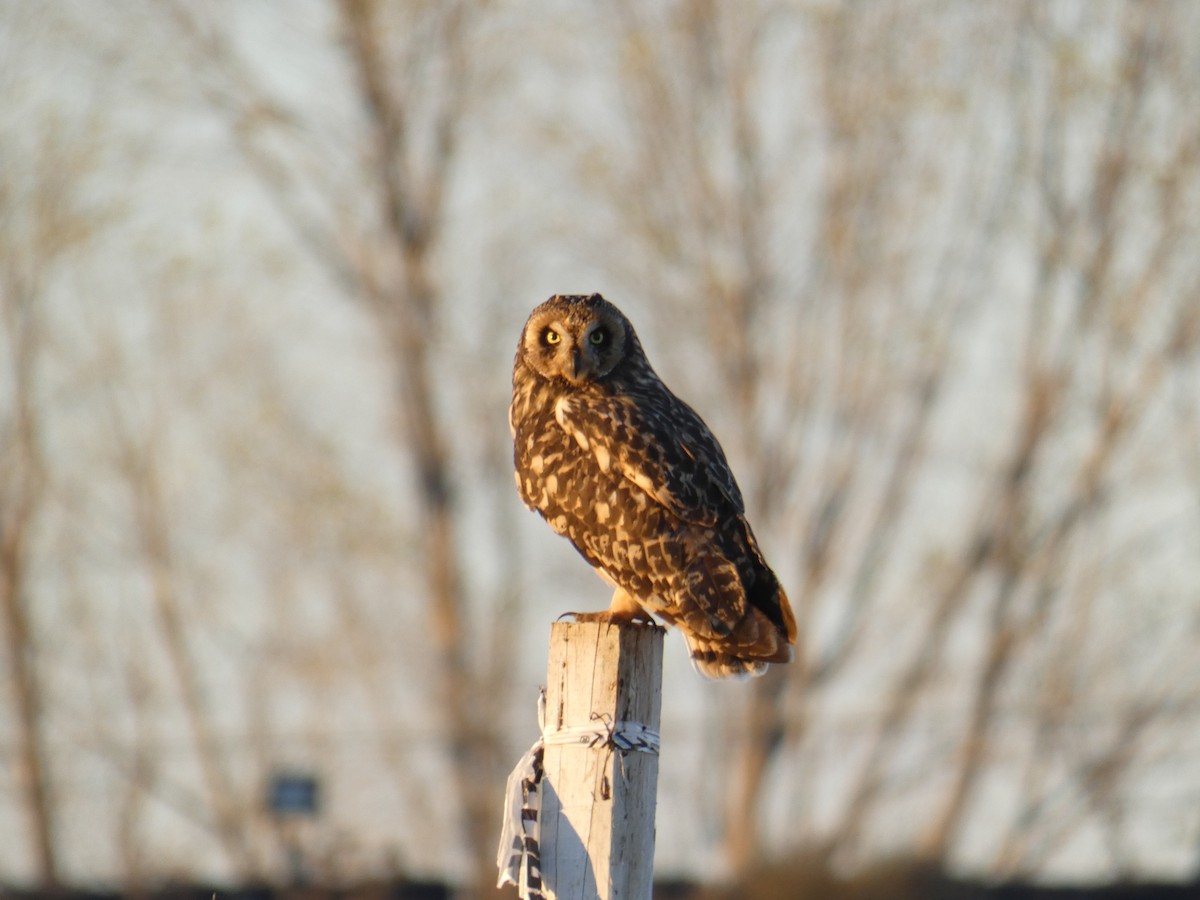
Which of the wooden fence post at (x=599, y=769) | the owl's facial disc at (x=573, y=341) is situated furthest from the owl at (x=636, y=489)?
the wooden fence post at (x=599, y=769)

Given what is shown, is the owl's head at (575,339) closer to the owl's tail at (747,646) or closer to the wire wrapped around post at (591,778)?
the owl's tail at (747,646)

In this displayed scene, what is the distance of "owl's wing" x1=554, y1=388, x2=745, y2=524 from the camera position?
14.6ft

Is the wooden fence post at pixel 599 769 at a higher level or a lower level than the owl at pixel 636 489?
lower

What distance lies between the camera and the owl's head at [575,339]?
15.8 feet

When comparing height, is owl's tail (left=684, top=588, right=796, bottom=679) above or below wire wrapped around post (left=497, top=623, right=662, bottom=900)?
above

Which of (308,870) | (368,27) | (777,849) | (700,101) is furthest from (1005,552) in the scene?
(368,27)

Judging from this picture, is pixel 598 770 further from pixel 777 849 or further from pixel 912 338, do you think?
pixel 912 338

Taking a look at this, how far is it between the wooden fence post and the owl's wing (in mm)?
914

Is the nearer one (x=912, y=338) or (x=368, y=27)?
(x=912, y=338)

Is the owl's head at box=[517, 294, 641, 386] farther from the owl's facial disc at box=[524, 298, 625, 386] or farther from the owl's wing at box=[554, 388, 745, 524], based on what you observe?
the owl's wing at box=[554, 388, 745, 524]

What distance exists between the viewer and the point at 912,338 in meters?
16.2

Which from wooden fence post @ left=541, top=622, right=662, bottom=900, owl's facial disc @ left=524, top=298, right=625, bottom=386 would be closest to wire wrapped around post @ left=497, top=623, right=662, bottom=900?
wooden fence post @ left=541, top=622, right=662, bottom=900

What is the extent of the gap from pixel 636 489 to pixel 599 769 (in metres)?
1.17

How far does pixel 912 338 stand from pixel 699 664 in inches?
479
